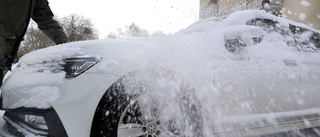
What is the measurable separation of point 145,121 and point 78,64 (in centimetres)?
68

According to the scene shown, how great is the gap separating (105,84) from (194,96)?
70 cm

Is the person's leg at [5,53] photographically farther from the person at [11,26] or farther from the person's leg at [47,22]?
the person's leg at [47,22]

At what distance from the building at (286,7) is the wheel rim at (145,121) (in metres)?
6.20

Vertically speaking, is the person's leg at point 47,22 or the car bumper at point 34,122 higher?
the person's leg at point 47,22

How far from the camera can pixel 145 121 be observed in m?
1.91

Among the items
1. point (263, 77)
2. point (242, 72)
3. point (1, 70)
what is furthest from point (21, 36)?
point (263, 77)

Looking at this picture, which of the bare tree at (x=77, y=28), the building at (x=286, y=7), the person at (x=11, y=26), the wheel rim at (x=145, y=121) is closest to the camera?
the wheel rim at (x=145, y=121)

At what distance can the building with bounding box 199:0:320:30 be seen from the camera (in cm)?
711

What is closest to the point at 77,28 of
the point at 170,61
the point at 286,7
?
the point at 286,7

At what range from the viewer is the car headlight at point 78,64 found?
1850 mm

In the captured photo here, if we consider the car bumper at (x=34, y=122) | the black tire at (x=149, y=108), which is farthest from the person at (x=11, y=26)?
the black tire at (x=149, y=108)

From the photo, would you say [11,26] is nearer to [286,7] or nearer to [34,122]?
[34,122]

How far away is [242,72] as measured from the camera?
2.16 meters

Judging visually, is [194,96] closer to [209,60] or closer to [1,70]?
[209,60]
